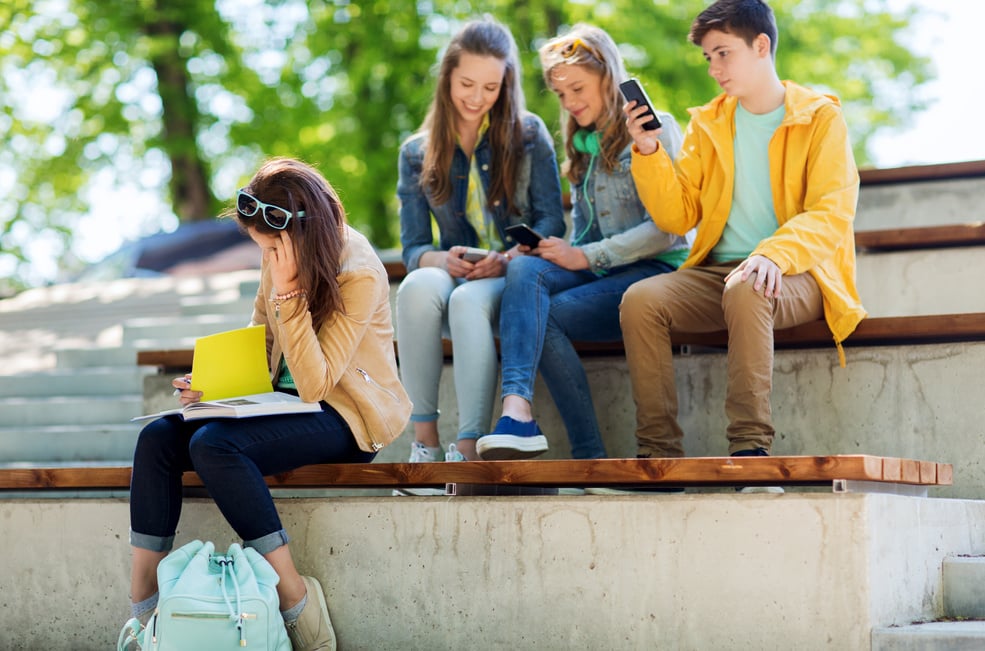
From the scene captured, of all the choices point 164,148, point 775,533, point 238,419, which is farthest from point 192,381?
point 164,148

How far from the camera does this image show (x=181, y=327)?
680 centimetres

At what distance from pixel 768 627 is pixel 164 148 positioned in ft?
39.8

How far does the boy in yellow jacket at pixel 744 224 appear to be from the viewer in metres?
3.91

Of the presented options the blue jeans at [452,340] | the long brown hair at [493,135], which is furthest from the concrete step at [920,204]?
the blue jeans at [452,340]

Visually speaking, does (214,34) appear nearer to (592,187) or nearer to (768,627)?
(592,187)

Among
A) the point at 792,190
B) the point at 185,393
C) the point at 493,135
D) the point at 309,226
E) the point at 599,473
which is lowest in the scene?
the point at 599,473

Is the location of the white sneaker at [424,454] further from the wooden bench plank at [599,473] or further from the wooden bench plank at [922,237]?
the wooden bench plank at [922,237]

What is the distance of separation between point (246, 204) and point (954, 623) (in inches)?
92.3

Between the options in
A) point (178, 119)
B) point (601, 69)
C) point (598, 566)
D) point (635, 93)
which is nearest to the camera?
point (598, 566)

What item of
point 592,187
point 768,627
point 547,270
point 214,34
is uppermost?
point 214,34

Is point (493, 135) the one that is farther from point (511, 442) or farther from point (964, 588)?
point (964, 588)

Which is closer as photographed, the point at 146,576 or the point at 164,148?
the point at 146,576

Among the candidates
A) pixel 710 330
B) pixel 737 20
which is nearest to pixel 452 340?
pixel 710 330

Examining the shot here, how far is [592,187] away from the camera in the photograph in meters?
4.86
